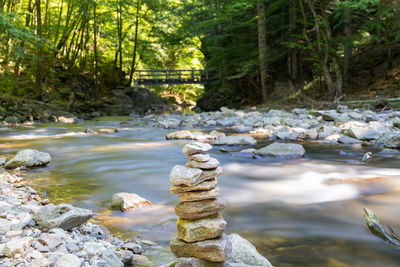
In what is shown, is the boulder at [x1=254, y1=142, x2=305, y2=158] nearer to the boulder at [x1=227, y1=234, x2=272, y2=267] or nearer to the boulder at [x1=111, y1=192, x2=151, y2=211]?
the boulder at [x1=111, y1=192, x2=151, y2=211]

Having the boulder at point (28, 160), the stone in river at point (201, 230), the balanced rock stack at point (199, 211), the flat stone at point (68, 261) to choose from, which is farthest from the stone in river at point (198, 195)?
the boulder at point (28, 160)

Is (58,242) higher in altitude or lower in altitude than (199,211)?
lower

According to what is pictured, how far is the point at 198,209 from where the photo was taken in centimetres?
194

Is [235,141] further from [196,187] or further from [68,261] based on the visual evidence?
[68,261]

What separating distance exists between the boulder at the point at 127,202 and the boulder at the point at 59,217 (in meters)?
0.72

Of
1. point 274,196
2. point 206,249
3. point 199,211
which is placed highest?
point 199,211

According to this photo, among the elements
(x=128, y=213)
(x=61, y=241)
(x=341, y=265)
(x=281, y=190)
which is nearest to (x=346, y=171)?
(x=281, y=190)

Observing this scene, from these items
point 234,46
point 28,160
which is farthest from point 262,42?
point 28,160

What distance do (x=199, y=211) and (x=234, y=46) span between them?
19.1 metres

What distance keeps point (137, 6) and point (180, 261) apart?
934 inches

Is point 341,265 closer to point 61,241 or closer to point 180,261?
point 180,261

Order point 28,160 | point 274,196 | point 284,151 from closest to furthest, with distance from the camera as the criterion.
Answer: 1. point 274,196
2. point 28,160
3. point 284,151

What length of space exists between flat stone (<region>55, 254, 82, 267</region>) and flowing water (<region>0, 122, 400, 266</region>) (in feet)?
1.86

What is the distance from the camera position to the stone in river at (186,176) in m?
1.90
